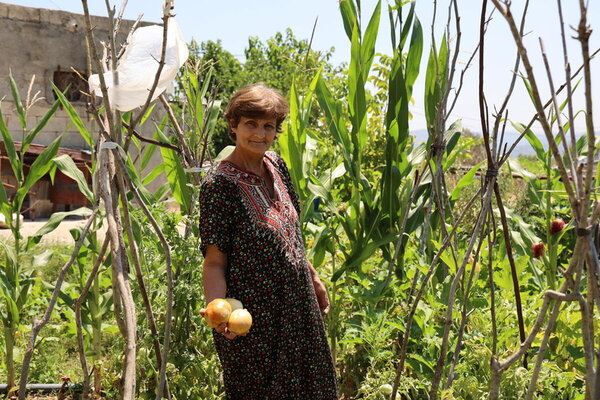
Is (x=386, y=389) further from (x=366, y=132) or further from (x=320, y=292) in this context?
(x=366, y=132)

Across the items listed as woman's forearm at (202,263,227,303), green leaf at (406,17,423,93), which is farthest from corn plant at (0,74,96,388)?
green leaf at (406,17,423,93)

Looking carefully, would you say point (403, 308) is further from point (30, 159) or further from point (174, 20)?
point (30, 159)

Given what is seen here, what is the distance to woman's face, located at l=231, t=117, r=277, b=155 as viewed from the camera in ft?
6.48

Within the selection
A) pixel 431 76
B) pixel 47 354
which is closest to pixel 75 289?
pixel 47 354

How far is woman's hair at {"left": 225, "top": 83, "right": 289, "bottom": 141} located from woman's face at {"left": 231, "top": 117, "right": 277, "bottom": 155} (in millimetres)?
15

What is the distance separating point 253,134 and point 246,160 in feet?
0.27

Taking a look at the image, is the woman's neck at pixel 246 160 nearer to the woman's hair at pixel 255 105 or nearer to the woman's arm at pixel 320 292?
the woman's hair at pixel 255 105

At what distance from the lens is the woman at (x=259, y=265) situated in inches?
76.7

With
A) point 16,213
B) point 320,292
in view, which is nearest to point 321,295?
point 320,292

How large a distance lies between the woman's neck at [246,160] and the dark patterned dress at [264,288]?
0.07 ft

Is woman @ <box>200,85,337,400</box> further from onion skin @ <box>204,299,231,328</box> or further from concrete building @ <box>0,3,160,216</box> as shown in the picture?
concrete building @ <box>0,3,160,216</box>

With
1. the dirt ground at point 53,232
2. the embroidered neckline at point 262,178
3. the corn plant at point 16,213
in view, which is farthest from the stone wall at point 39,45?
the embroidered neckline at point 262,178

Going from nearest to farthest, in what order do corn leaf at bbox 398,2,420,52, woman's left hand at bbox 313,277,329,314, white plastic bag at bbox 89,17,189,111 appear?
white plastic bag at bbox 89,17,189,111, woman's left hand at bbox 313,277,329,314, corn leaf at bbox 398,2,420,52

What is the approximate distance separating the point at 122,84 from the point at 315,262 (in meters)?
1.29
